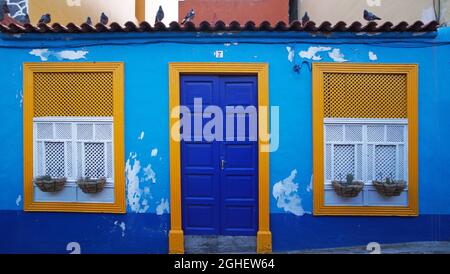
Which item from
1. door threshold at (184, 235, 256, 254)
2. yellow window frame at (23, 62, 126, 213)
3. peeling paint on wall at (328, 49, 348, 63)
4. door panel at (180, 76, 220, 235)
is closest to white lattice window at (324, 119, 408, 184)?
peeling paint on wall at (328, 49, 348, 63)

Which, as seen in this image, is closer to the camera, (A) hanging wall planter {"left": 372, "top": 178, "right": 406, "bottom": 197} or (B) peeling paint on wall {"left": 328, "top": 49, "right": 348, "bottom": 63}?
(A) hanging wall planter {"left": 372, "top": 178, "right": 406, "bottom": 197}

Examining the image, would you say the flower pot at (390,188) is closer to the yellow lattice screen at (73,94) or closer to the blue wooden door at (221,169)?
the blue wooden door at (221,169)

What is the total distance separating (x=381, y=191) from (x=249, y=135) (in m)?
1.86

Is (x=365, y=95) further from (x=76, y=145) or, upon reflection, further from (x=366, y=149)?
(x=76, y=145)

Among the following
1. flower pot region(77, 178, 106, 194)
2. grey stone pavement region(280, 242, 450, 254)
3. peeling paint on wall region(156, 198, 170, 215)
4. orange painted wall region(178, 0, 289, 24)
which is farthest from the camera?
orange painted wall region(178, 0, 289, 24)

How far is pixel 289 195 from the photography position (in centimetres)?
452

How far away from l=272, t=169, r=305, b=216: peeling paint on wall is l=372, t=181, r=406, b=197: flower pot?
1.03 m

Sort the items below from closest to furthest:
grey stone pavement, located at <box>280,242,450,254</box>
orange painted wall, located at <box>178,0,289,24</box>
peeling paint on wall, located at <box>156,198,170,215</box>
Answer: grey stone pavement, located at <box>280,242,450,254</box>
peeling paint on wall, located at <box>156,198,170,215</box>
orange painted wall, located at <box>178,0,289,24</box>

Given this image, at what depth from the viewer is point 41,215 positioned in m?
4.60

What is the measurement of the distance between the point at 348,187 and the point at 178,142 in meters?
2.29

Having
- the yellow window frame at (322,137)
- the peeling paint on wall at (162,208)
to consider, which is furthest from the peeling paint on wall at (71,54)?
the yellow window frame at (322,137)

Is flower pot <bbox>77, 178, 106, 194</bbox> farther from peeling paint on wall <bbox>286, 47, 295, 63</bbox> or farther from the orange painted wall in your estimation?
the orange painted wall

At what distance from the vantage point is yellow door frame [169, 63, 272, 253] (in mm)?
4500

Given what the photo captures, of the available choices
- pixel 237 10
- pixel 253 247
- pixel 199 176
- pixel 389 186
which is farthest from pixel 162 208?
pixel 237 10
